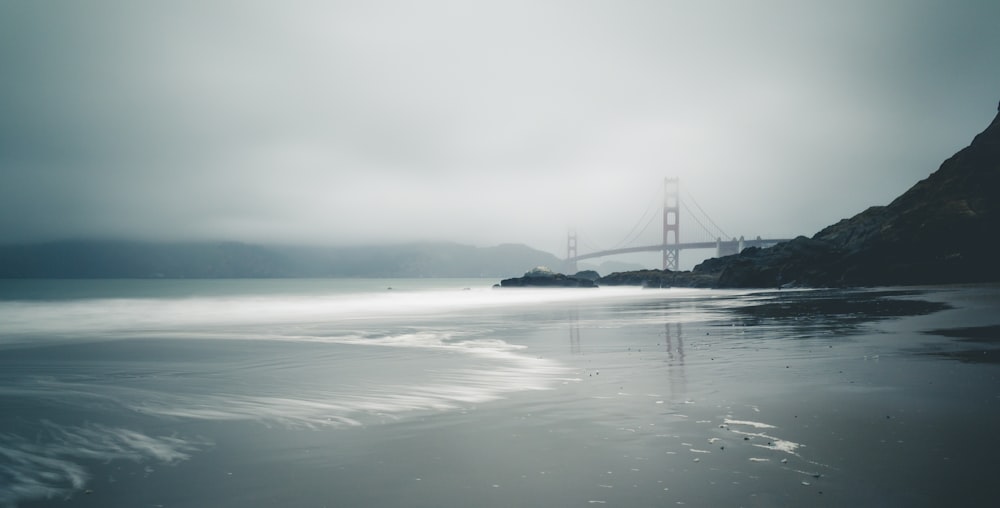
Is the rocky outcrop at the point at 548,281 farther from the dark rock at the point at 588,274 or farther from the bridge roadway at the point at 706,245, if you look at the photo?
the bridge roadway at the point at 706,245

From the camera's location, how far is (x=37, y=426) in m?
8.23

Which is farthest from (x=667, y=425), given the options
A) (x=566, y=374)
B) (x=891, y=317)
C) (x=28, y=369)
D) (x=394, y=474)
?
(x=891, y=317)

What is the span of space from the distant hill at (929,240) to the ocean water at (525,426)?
40765 mm

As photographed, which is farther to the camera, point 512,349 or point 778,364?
point 512,349

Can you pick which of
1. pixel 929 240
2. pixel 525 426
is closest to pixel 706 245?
pixel 929 240

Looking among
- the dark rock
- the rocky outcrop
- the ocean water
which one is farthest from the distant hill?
the dark rock

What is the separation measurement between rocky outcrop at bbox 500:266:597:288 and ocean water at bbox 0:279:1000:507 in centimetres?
8247

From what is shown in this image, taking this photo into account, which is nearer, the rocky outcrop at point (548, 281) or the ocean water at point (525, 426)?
the ocean water at point (525, 426)

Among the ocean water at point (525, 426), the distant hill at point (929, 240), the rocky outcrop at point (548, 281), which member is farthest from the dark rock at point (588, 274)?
the ocean water at point (525, 426)

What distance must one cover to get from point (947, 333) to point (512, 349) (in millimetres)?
11890

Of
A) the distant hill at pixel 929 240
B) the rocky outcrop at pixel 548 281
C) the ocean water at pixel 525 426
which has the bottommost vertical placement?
the ocean water at pixel 525 426

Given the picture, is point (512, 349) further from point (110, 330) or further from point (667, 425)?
point (110, 330)

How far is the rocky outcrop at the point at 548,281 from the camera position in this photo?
323 feet

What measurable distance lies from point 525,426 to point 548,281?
97340 millimetres
